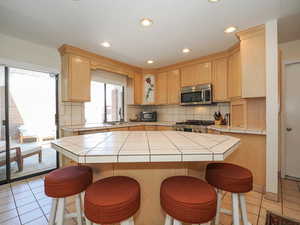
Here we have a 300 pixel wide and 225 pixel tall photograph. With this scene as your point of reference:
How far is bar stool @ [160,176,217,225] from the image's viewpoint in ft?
2.57

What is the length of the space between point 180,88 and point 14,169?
12.5 ft

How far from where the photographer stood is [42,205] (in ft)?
5.99

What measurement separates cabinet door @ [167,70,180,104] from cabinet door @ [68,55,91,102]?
203 centimetres

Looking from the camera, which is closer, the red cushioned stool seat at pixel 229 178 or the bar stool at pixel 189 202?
the bar stool at pixel 189 202

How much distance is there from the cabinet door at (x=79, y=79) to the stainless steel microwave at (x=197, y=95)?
7.25 feet

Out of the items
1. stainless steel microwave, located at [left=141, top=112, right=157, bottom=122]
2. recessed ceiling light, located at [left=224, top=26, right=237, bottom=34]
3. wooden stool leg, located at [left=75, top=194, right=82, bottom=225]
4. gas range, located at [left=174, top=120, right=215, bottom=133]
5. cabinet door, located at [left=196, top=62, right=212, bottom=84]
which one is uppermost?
recessed ceiling light, located at [left=224, top=26, right=237, bottom=34]

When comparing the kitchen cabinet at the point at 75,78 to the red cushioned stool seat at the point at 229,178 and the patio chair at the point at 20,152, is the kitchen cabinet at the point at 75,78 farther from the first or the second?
the red cushioned stool seat at the point at 229,178

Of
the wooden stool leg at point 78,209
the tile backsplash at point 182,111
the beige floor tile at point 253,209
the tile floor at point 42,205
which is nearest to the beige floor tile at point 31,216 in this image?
the tile floor at point 42,205

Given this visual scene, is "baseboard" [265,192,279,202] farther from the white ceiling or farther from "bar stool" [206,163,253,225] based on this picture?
the white ceiling

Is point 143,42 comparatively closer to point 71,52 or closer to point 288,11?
point 71,52

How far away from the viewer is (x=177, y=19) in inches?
73.9

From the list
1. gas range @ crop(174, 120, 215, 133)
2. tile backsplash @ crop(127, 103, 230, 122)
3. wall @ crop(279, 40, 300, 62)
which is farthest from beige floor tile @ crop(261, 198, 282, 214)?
wall @ crop(279, 40, 300, 62)

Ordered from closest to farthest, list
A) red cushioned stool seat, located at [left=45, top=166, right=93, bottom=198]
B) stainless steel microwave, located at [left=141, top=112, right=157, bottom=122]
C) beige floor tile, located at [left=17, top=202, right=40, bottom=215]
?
red cushioned stool seat, located at [left=45, top=166, right=93, bottom=198] < beige floor tile, located at [left=17, top=202, right=40, bottom=215] < stainless steel microwave, located at [left=141, top=112, right=157, bottom=122]

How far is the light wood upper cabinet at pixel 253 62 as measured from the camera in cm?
203
